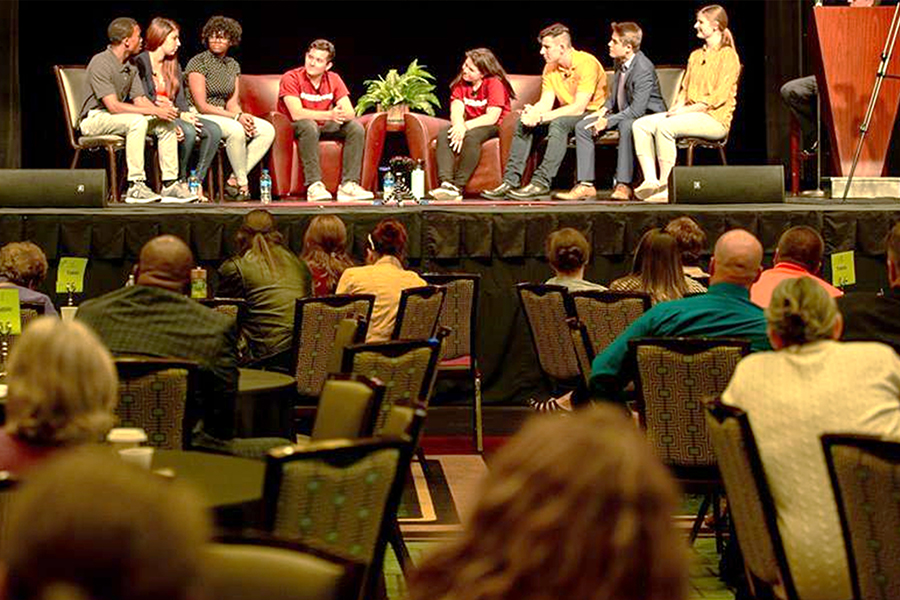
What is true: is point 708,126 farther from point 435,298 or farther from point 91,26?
point 91,26

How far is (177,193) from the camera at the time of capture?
368 inches

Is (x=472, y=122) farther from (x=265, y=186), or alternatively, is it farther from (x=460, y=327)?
(x=460, y=327)

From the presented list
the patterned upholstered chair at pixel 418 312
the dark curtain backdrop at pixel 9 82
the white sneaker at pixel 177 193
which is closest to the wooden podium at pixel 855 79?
the patterned upholstered chair at pixel 418 312

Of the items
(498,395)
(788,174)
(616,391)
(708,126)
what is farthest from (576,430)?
(788,174)

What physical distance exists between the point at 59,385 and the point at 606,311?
335cm

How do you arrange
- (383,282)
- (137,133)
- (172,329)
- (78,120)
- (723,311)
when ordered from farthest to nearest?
(78,120) → (137,133) → (383,282) → (723,311) → (172,329)

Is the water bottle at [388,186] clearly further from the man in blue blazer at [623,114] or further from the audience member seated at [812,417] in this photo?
the audience member seated at [812,417]

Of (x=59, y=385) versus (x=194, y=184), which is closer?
(x=59, y=385)

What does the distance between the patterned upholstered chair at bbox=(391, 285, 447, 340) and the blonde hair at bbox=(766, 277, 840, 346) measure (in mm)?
3016

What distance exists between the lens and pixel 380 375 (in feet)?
15.5

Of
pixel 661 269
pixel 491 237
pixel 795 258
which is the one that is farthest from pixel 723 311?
pixel 491 237

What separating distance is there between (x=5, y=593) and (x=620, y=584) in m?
0.54

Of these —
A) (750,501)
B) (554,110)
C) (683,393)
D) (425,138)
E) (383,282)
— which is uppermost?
(554,110)

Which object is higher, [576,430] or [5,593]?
[576,430]
